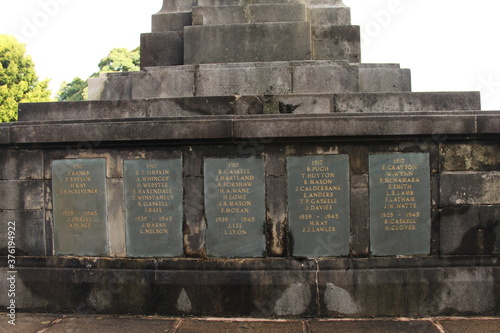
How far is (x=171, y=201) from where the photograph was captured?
5.29 m

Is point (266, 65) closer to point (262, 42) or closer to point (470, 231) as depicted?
point (262, 42)

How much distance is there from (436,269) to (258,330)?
245 cm

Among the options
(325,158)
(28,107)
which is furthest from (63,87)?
(325,158)

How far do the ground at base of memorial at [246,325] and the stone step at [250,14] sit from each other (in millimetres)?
4685

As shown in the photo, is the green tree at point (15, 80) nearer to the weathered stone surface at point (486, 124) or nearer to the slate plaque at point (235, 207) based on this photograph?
the slate plaque at point (235, 207)

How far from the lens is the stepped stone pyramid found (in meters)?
5.51

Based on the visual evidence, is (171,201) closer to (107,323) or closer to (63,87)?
(107,323)

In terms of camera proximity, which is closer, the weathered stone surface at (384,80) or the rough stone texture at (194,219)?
the rough stone texture at (194,219)

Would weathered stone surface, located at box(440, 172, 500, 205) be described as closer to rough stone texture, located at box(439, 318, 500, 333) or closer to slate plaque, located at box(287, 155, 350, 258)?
slate plaque, located at box(287, 155, 350, 258)

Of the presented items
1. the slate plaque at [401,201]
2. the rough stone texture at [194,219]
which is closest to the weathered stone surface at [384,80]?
the slate plaque at [401,201]

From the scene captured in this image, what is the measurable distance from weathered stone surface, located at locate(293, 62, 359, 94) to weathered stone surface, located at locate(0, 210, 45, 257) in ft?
13.8

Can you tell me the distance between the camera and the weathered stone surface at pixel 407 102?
18.0 feet

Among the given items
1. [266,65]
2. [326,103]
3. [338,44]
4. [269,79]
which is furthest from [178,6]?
[326,103]

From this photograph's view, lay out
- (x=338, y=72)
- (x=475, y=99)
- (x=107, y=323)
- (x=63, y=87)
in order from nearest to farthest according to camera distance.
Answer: (x=107, y=323) → (x=475, y=99) → (x=338, y=72) → (x=63, y=87)
